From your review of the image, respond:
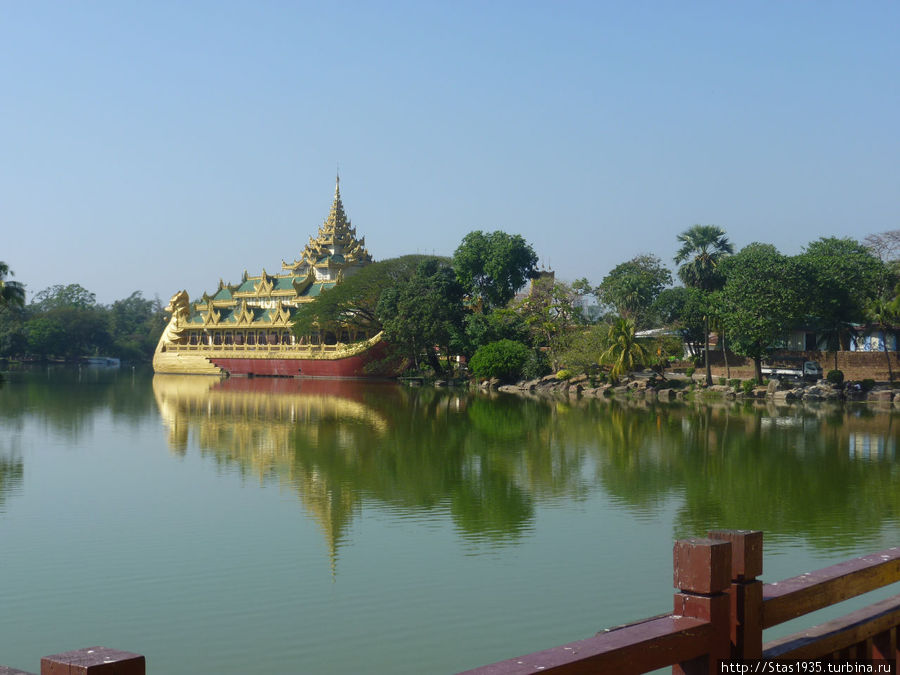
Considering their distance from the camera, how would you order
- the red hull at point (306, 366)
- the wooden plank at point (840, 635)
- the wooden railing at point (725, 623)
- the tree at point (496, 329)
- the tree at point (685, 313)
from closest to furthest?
the wooden railing at point (725, 623) < the wooden plank at point (840, 635) < the tree at point (685, 313) < the tree at point (496, 329) < the red hull at point (306, 366)

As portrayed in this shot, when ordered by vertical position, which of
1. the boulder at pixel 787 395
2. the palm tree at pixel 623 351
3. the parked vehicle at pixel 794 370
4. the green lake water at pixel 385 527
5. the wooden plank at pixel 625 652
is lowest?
the green lake water at pixel 385 527

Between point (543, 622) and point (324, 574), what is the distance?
2.58m

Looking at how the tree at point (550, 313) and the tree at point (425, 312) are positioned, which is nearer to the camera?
the tree at point (550, 313)

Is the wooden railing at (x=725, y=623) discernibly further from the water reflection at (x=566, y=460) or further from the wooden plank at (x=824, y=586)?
the water reflection at (x=566, y=460)

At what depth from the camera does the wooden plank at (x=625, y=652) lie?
295cm

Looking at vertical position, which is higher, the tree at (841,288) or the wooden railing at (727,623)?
the tree at (841,288)

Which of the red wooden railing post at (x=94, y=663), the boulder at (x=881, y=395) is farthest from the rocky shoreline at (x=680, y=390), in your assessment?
the red wooden railing post at (x=94, y=663)

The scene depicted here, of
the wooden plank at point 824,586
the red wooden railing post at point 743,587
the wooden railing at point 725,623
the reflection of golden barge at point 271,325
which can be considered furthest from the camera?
the reflection of golden barge at point 271,325

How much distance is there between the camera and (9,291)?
110 ft

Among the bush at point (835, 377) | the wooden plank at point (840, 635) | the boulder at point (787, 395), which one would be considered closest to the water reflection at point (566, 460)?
the boulder at point (787, 395)

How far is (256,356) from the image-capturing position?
5603cm

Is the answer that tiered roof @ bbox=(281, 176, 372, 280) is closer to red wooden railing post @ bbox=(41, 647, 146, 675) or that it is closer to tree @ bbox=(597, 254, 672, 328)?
tree @ bbox=(597, 254, 672, 328)

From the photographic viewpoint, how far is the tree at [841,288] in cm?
3625

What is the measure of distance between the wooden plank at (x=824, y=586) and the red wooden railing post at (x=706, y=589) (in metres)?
0.28
